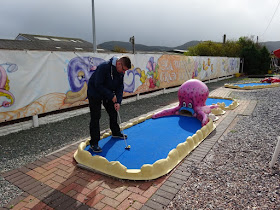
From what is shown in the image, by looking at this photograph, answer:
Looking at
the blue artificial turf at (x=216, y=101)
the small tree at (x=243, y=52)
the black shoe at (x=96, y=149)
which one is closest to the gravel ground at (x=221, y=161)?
the black shoe at (x=96, y=149)

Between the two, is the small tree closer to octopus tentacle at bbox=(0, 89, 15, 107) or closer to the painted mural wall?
A: the painted mural wall

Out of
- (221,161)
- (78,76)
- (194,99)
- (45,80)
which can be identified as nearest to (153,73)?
(78,76)

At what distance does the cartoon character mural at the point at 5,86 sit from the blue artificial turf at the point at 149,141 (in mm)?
2699

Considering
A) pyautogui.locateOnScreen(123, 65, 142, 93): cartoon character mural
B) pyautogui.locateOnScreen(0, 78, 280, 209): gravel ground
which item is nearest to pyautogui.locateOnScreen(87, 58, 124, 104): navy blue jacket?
pyautogui.locateOnScreen(0, 78, 280, 209): gravel ground

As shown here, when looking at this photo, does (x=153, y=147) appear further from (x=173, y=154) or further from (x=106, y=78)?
(x=106, y=78)

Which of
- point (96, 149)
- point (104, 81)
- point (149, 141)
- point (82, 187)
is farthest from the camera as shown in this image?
point (149, 141)

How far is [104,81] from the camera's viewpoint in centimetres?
402

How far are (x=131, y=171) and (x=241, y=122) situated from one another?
14.0ft

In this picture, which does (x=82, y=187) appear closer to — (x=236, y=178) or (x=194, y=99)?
(x=236, y=178)

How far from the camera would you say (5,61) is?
17.4 feet

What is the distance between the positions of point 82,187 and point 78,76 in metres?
4.85

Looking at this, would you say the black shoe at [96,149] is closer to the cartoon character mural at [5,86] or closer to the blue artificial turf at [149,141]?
the blue artificial turf at [149,141]

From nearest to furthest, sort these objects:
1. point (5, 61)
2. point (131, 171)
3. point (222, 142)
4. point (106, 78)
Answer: point (131, 171) < point (106, 78) < point (222, 142) < point (5, 61)

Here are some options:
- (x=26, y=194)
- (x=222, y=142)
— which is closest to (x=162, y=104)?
(x=222, y=142)
